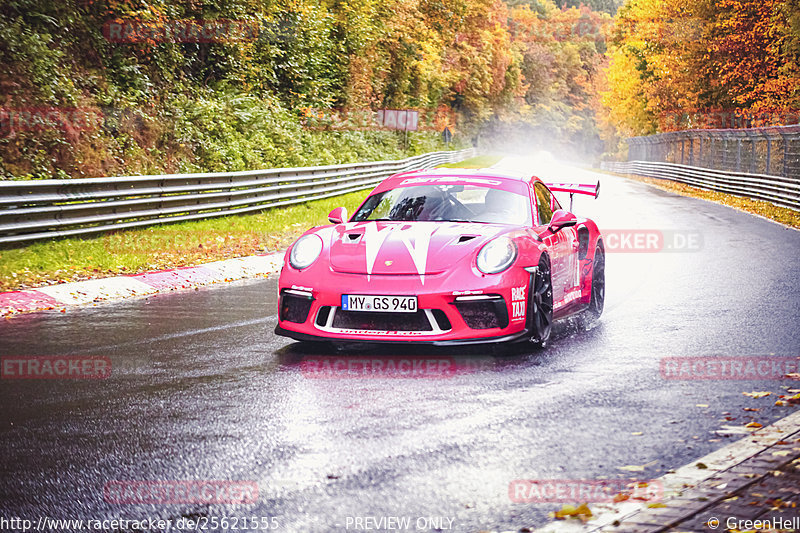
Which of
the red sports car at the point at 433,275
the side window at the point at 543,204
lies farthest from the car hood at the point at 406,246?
the side window at the point at 543,204

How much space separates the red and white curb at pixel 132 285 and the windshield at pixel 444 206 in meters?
3.60

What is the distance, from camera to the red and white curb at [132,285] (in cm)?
988

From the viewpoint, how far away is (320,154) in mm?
31703

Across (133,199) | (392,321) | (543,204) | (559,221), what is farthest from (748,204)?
(392,321)

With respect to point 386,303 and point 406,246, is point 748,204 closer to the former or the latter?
point 406,246

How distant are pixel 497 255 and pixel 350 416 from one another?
216 cm

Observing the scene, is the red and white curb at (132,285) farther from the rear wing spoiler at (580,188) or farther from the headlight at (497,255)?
the headlight at (497,255)

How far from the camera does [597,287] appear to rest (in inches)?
370

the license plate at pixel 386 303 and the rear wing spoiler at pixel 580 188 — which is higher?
the rear wing spoiler at pixel 580 188

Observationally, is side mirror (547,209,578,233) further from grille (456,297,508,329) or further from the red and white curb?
the red and white curb

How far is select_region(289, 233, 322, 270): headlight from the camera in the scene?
7400 mm

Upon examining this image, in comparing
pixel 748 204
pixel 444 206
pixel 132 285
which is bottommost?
pixel 748 204

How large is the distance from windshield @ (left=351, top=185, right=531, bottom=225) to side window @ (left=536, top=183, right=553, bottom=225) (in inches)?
7.1

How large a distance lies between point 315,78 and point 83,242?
76.6 feet
